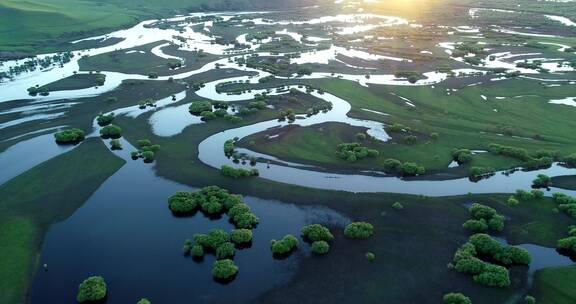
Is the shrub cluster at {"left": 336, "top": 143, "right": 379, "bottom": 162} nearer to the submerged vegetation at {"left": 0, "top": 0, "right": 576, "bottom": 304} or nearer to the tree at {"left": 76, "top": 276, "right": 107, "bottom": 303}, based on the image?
the submerged vegetation at {"left": 0, "top": 0, "right": 576, "bottom": 304}

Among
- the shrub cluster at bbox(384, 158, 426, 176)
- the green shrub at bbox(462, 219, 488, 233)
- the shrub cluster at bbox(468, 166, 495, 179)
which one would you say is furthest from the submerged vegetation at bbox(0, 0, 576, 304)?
the shrub cluster at bbox(468, 166, 495, 179)

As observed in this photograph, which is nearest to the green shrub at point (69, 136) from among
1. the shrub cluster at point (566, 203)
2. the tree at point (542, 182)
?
the tree at point (542, 182)

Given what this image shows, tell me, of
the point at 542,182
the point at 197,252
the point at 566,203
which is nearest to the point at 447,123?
the point at 542,182

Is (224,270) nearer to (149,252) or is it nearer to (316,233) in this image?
(149,252)

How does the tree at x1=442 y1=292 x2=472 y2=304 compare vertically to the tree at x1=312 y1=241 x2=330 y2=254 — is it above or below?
below

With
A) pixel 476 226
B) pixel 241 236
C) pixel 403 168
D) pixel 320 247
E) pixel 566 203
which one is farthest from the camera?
pixel 403 168

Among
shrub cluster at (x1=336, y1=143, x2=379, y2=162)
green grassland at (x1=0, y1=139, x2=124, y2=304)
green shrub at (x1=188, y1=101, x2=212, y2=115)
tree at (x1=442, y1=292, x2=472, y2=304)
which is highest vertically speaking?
green shrub at (x1=188, y1=101, x2=212, y2=115)
